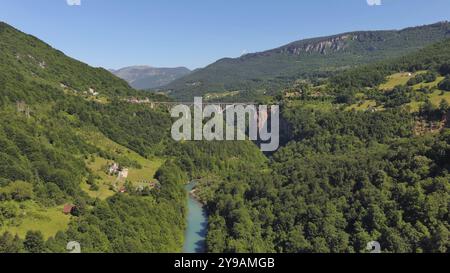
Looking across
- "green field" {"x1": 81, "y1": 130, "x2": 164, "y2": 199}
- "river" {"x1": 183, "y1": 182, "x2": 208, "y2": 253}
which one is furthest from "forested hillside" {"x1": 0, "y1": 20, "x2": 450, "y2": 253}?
"river" {"x1": 183, "y1": 182, "x2": 208, "y2": 253}

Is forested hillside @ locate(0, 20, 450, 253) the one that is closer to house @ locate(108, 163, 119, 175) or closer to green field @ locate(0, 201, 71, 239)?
green field @ locate(0, 201, 71, 239)

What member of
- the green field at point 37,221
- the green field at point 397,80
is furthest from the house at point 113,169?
the green field at point 397,80

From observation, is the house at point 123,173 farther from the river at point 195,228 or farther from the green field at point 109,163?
the river at point 195,228

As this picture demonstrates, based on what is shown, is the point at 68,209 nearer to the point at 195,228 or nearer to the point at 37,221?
the point at 37,221

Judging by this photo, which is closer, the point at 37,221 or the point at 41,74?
the point at 37,221

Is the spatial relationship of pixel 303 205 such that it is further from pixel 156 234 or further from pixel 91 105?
pixel 91 105

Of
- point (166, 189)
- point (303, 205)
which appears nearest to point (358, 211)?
point (303, 205)

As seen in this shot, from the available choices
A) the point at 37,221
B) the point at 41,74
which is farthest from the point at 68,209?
the point at 41,74

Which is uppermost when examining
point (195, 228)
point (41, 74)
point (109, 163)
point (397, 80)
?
point (41, 74)
